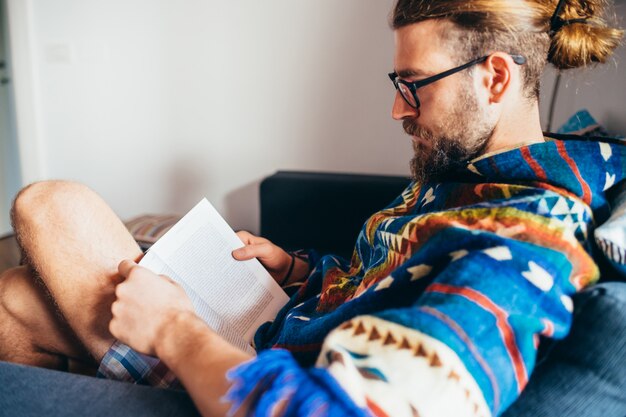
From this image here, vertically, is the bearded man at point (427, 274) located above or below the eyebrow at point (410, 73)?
below

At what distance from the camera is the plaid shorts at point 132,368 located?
768 millimetres

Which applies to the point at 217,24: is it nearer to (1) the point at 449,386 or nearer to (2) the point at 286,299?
(2) the point at 286,299

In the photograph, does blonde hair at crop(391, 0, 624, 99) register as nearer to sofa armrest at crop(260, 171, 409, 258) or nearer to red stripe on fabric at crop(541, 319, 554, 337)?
red stripe on fabric at crop(541, 319, 554, 337)

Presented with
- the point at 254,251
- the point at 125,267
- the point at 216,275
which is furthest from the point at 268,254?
the point at 125,267

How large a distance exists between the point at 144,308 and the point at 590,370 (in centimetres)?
54

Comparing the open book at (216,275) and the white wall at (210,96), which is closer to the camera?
the open book at (216,275)

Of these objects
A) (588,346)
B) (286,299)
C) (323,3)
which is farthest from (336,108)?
(588,346)

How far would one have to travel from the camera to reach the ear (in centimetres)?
81

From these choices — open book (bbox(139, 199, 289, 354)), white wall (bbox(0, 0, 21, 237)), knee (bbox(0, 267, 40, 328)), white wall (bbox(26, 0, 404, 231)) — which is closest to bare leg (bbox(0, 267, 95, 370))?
knee (bbox(0, 267, 40, 328))

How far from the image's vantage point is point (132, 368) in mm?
775

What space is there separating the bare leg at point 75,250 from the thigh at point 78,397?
0.63 feet

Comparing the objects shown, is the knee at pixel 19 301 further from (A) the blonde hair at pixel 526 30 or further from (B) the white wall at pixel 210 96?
(B) the white wall at pixel 210 96

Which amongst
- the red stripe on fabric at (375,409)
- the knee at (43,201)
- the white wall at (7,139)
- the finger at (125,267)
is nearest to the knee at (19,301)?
the knee at (43,201)

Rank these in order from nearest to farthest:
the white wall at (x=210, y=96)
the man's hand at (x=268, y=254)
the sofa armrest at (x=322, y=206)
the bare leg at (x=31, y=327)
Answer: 1. the bare leg at (x=31, y=327)
2. the man's hand at (x=268, y=254)
3. the sofa armrest at (x=322, y=206)
4. the white wall at (x=210, y=96)
